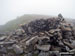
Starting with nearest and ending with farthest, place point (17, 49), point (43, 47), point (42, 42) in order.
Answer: point (43, 47) < point (42, 42) < point (17, 49)

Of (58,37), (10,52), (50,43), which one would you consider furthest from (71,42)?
(10,52)

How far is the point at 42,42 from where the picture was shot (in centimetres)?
1263

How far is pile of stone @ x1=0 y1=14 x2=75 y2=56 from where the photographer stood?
481 inches

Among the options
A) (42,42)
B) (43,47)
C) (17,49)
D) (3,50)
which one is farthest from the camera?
(3,50)

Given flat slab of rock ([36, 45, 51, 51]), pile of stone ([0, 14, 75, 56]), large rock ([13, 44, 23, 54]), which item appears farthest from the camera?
large rock ([13, 44, 23, 54])

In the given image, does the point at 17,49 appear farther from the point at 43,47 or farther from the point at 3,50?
the point at 43,47

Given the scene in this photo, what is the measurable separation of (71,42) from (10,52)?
7.13 m

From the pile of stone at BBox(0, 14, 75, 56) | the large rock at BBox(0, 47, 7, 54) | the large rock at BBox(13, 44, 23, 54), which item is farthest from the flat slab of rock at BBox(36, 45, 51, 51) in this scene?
the large rock at BBox(0, 47, 7, 54)

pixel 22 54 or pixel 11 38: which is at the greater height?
pixel 11 38

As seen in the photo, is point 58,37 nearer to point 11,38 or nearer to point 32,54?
point 32,54

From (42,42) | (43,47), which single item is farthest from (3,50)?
(43,47)

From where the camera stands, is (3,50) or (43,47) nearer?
(43,47)

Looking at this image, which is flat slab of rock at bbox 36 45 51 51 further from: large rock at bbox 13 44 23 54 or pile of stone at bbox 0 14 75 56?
large rock at bbox 13 44 23 54

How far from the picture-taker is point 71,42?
45.5 feet
